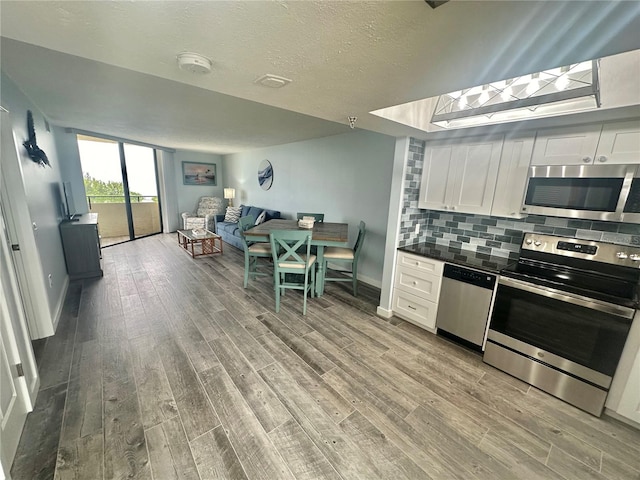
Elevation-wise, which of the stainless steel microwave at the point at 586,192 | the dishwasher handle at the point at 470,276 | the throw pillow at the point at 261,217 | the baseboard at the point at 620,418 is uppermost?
the stainless steel microwave at the point at 586,192

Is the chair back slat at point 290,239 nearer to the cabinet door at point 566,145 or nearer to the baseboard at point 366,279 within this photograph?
the baseboard at point 366,279

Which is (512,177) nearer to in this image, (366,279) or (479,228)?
(479,228)

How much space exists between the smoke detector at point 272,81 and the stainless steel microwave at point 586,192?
2057 mm

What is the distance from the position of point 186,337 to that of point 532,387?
3.05m

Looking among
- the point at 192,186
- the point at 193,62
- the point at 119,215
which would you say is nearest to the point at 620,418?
the point at 193,62

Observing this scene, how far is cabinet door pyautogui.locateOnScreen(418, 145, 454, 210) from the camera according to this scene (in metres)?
2.58

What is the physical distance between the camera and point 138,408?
1683 millimetres

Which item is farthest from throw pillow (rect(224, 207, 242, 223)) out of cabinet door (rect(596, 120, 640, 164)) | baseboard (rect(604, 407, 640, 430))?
baseboard (rect(604, 407, 640, 430))

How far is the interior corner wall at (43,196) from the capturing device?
2.30 metres

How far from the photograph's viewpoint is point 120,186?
5691 mm

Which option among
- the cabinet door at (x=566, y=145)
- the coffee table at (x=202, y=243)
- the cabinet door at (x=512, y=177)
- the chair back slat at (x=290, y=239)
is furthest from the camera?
the coffee table at (x=202, y=243)

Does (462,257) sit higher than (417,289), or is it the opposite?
(462,257)

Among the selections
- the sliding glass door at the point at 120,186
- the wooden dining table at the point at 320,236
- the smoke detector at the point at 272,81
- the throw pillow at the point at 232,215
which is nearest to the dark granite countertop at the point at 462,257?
the wooden dining table at the point at 320,236

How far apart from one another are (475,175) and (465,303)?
122cm
